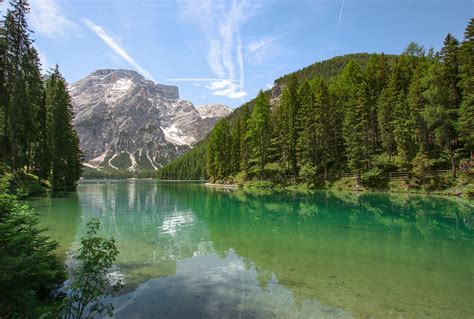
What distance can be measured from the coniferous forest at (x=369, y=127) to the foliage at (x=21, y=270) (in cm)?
4528

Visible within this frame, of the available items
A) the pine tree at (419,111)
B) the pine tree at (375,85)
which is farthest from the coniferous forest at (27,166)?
the pine tree at (375,85)

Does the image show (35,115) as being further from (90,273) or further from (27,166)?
(90,273)

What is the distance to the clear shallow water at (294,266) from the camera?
317 inches

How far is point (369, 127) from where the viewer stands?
60.0 meters

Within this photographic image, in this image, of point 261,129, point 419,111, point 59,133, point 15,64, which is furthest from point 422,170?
point 59,133

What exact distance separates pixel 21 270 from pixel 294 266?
9159mm

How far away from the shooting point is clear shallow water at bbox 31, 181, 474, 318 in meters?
8.05

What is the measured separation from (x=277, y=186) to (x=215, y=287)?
5370 cm

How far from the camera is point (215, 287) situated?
9703 millimetres

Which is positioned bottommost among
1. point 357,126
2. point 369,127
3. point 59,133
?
point 59,133

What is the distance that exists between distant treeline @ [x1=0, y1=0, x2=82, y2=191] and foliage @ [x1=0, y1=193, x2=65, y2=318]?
77.6 ft

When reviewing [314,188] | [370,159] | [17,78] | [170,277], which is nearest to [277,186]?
[314,188]

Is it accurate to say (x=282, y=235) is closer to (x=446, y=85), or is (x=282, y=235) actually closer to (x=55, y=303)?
(x=55, y=303)

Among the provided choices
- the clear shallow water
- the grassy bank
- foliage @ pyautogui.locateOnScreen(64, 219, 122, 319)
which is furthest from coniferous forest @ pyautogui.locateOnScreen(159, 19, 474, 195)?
foliage @ pyautogui.locateOnScreen(64, 219, 122, 319)
